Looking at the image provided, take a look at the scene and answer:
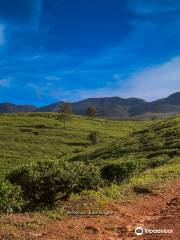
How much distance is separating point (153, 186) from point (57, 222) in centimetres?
723

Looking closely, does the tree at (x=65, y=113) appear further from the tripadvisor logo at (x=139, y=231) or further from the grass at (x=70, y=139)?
the tripadvisor logo at (x=139, y=231)

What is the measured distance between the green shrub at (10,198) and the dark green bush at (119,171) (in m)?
8.77

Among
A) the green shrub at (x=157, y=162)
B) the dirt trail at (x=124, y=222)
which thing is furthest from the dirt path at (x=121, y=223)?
the green shrub at (x=157, y=162)

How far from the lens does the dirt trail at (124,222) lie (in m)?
13.9

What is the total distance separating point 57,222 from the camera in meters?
15.3

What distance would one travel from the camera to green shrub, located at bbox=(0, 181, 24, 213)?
16.7m

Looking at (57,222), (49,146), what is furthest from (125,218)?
(49,146)

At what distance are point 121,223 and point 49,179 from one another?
3238 millimetres

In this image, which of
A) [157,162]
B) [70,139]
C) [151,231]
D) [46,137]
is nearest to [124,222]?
[151,231]

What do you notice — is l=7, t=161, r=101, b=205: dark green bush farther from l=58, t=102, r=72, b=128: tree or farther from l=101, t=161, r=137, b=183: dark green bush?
l=58, t=102, r=72, b=128: tree

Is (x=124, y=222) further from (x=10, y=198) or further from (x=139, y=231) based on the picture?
(x=10, y=198)

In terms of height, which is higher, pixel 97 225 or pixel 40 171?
pixel 40 171

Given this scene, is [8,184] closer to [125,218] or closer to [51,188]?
[51,188]

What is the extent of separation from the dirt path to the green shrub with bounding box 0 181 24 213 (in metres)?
1.26
